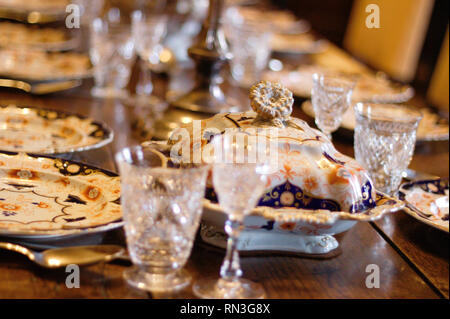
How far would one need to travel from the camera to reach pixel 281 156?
897 millimetres

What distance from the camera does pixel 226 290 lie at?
0.77 m

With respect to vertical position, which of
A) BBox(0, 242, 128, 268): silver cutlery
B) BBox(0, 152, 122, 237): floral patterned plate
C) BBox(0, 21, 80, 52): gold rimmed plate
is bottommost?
BBox(0, 21, 80, 52): gold rimmed plate

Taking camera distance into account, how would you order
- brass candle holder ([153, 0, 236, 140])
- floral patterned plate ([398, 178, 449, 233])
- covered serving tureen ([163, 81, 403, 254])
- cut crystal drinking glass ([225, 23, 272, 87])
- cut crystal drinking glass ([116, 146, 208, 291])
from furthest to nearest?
cut crystal drinking glass ([225, 23, 272, 87]) < brass candle holder ([153, 0, 236, 140]) < floral patterned plate ([398, 178, 449, 233]) < covered serving tureen ([163, 81, 403, 254]) < cut crystal drinking glass ([116, 146, 208, 291])

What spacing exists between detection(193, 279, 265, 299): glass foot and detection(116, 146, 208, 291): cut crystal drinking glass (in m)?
0.03

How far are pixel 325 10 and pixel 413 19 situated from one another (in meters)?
3.01

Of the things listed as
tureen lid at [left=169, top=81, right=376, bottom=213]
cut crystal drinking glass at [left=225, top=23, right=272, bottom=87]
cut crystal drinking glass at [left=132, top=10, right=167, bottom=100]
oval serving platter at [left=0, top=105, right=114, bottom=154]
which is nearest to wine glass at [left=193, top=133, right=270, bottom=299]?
tureen lid at [left=169, top=81, right=376, bottom=213]

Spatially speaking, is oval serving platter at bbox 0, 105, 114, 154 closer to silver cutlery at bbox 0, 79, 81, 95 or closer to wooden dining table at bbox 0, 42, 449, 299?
silver cutlery at bbox 0, 79, 81, 95

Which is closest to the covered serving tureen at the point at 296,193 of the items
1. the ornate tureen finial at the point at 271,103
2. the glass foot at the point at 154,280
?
the ornate tureen finial at the point at 271,103

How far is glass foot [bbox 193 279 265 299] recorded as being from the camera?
0.77 metres

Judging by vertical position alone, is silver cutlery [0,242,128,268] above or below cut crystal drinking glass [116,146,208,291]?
below

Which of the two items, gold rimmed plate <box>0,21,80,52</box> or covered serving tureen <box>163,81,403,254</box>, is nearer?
covered serving tureen <box>163,81,403,254</box>

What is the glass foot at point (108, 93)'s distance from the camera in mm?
1711
